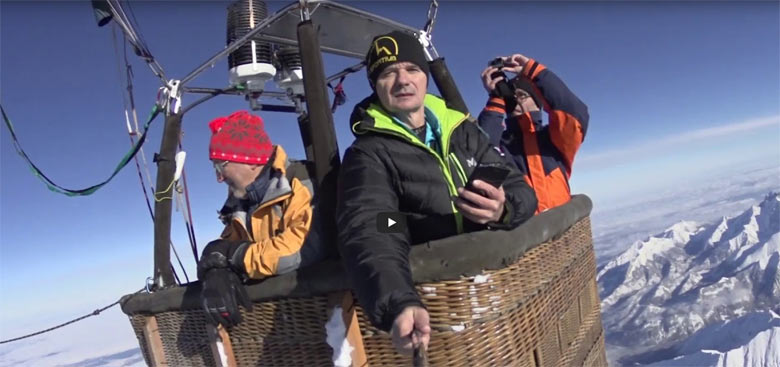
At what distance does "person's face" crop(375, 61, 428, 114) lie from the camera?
1812mm

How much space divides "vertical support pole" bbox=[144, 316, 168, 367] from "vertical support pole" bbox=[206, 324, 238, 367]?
578mm

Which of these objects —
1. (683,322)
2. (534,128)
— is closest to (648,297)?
(683,322)

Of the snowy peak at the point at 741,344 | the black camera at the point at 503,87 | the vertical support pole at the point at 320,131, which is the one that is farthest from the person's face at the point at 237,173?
the snowy peak at the point at 741,344

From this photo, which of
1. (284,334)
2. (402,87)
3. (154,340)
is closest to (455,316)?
(284,334)

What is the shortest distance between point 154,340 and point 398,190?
157cm

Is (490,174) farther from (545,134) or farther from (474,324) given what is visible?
(545,134)

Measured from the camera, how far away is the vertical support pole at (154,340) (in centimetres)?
237

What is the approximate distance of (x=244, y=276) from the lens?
189cm

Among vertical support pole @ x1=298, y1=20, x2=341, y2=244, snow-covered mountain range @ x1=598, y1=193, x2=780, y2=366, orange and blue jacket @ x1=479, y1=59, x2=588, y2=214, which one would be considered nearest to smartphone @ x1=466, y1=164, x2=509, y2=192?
vertical support pole @ x1=298, y1=20, x2=341, y2=244

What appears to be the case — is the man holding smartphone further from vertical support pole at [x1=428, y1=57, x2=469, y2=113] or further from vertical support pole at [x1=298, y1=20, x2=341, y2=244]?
vertical support pole at [x1=428, y1=57, x2=469, y2=113]

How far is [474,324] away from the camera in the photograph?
4.80 feet

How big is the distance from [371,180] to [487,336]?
0.60 meters

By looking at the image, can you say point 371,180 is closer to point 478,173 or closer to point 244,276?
point 478,173

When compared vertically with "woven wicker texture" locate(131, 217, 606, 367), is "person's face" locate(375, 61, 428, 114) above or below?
above
